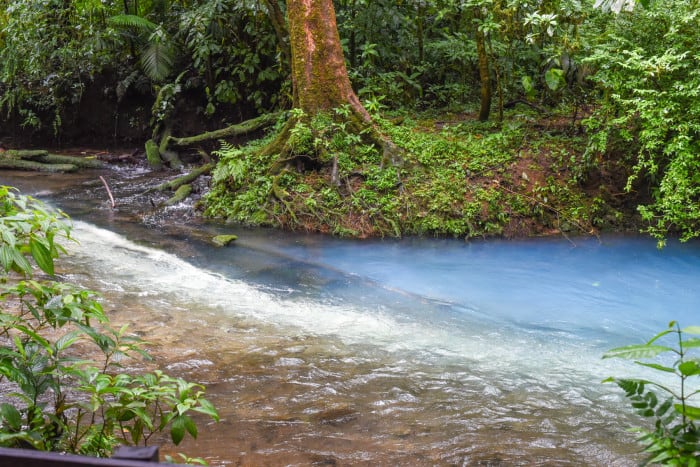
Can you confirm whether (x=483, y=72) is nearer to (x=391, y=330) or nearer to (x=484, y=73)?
(x=484, y=73)

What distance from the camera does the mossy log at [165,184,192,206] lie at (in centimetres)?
1015

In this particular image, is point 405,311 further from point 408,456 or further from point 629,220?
point 629,220

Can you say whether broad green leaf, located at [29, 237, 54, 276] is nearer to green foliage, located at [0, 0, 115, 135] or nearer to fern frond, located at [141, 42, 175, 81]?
fern frond, located at [141, 42, 175, 81]

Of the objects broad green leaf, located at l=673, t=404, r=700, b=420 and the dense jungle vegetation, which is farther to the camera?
the dense jungle vegetation

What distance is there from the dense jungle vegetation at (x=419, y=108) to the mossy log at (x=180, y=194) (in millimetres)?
614

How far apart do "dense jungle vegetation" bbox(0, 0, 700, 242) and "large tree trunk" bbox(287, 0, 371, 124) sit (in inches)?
6.3

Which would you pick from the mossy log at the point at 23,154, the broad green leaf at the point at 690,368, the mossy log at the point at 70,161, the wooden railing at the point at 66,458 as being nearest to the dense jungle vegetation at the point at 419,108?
the mossy log at the point at 70,161

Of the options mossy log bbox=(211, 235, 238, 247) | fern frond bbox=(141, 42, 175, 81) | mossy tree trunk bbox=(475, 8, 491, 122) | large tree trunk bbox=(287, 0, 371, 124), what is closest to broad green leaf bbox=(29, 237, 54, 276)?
mossy log bbox=(211, 235, 238, 247)

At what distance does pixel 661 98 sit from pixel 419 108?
5524 mm

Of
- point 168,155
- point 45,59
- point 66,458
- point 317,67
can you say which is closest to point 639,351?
point 66,458

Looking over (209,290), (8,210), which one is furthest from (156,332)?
(8,210)

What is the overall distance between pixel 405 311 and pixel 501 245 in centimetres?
286

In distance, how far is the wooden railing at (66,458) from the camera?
137 centimetres

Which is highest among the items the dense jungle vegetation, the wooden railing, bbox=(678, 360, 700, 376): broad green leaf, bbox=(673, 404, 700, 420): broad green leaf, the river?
the dense jungle vegetation
